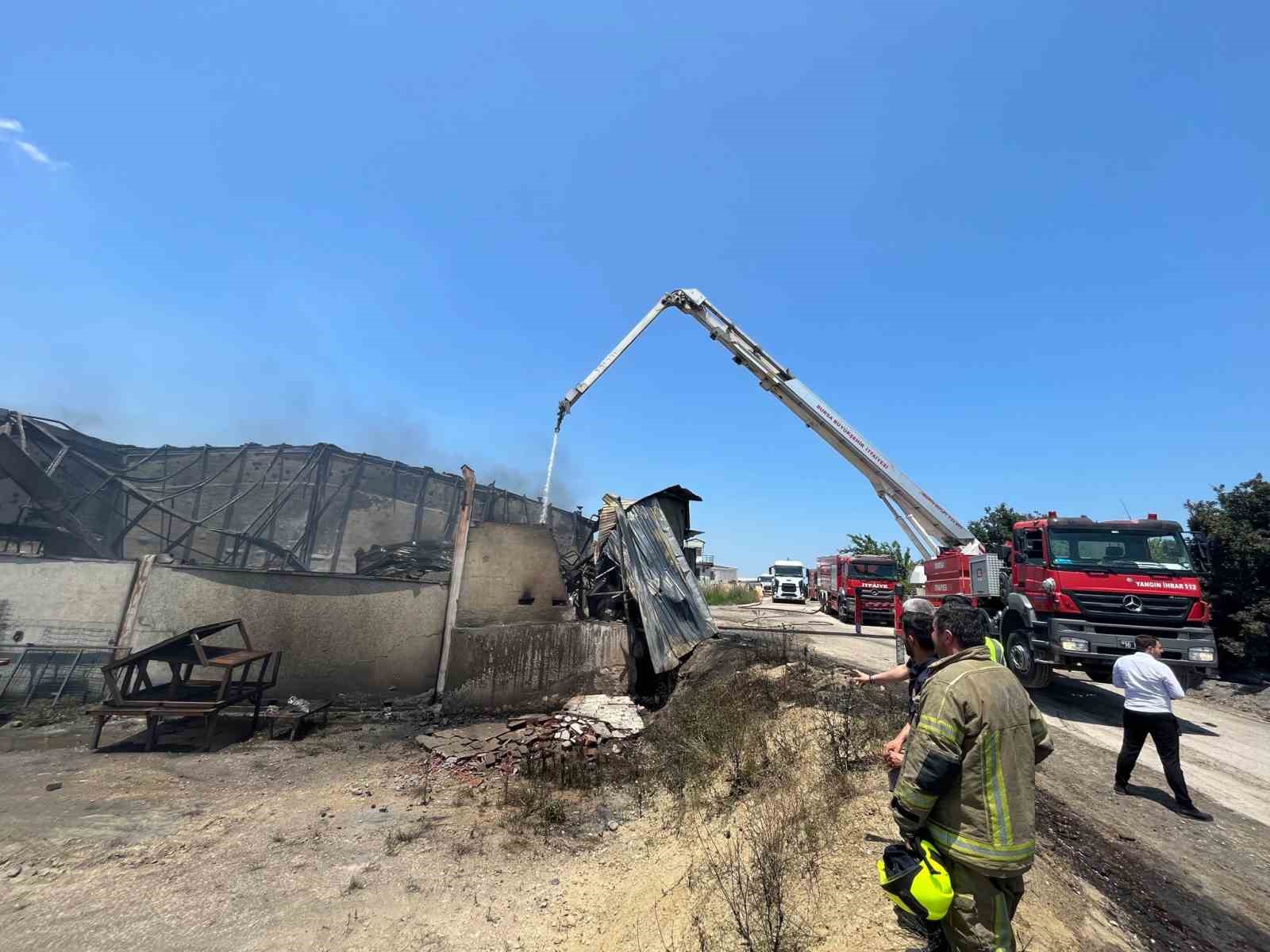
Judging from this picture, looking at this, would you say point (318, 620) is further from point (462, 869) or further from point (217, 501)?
point (217, 501)

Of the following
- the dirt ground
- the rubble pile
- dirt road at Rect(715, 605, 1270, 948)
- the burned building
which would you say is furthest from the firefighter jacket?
the burned building

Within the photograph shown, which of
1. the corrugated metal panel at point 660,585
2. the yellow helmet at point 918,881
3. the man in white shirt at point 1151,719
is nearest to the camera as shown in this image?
the yellow helmet at point 918,881

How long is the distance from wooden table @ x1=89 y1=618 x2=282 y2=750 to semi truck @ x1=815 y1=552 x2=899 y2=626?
644 inches

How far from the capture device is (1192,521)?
1265cm

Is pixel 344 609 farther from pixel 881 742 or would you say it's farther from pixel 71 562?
pixel 881 742

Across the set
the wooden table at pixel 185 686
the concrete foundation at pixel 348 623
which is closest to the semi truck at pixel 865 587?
the concrete foundation at pixel 348 623

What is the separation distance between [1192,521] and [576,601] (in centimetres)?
1426

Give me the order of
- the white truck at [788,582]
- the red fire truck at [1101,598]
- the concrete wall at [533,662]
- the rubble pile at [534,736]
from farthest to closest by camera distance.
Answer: the white truck at [788,582] → the concrete wall at [533,662] → the red fire truck at [1101,598] → the rubble pile at [534,736]

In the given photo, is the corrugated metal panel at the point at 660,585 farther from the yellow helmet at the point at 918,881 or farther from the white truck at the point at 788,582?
the white truck at the point at 788,582

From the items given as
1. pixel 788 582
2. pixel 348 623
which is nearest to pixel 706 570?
pixel 788 582

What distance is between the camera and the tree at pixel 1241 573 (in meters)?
11.1

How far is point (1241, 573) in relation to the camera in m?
11.5

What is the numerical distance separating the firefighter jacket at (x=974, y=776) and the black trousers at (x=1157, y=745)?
4.70 m

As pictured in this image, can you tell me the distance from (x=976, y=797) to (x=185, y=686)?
32.5 feet
